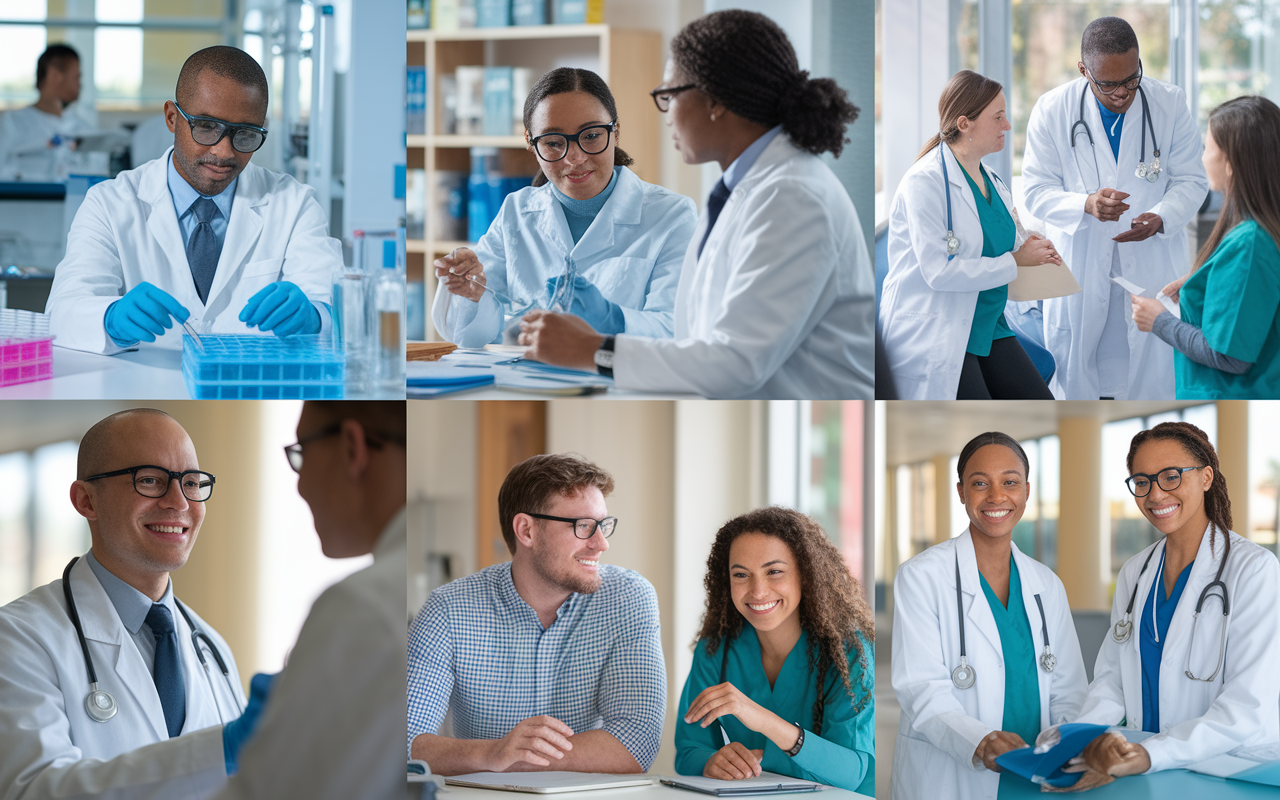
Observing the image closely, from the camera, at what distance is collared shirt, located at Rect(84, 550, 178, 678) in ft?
6.07

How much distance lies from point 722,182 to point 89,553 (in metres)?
1.35

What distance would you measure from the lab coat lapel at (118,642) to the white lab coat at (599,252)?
2.71ft

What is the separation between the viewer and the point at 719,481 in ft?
6.27

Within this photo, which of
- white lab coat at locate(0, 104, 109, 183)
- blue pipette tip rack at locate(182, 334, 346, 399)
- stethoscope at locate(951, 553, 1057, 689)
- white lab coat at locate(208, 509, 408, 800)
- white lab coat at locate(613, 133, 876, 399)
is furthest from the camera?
white lab coat at locate(0, 104, 109, 183)

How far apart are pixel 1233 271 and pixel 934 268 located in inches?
25.3

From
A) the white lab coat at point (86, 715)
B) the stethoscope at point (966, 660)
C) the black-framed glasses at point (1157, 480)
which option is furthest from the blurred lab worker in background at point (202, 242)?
the black-framed glasses at point (1157, 480)

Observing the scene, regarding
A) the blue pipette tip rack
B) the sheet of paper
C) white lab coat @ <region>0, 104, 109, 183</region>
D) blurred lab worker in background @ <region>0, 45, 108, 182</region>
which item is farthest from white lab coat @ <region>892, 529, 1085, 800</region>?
blurred lab worker in background @ <region>0, 45, 108, 182</region>

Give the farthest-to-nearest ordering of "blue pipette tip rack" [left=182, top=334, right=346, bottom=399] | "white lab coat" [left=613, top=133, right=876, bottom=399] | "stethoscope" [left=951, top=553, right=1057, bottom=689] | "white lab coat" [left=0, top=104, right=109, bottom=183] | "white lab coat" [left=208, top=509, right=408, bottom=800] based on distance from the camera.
A: "white lab coat" [left=0, top=104, right=109, bottom=183] < "stethoscope" [left=951, top=553, right=1057, bottom=689] < "blue pipette tip rack" [left=182, top=334, right=346, bottom=399] < "white lab coat" [left=613, top=133, right=876, bottom=399] < "white lab coat" [left=208, top=509, right=408, bottom=800]

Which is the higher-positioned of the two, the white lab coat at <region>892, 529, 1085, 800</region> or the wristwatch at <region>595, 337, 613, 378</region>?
the wristwatch at <region>595, 337, 613, 378</region>

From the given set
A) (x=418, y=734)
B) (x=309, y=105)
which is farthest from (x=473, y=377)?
(x=309, y=105)

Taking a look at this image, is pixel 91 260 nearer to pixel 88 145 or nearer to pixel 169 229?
pixel 169 229

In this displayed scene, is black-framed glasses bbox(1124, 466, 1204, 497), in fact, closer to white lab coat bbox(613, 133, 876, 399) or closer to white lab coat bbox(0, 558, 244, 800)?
white lab coat bbox(613, 133, 876, 399)

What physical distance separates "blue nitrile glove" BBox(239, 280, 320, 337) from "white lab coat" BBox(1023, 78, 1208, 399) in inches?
56.1

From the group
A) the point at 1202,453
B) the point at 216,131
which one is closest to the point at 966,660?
the point at 1202,453
